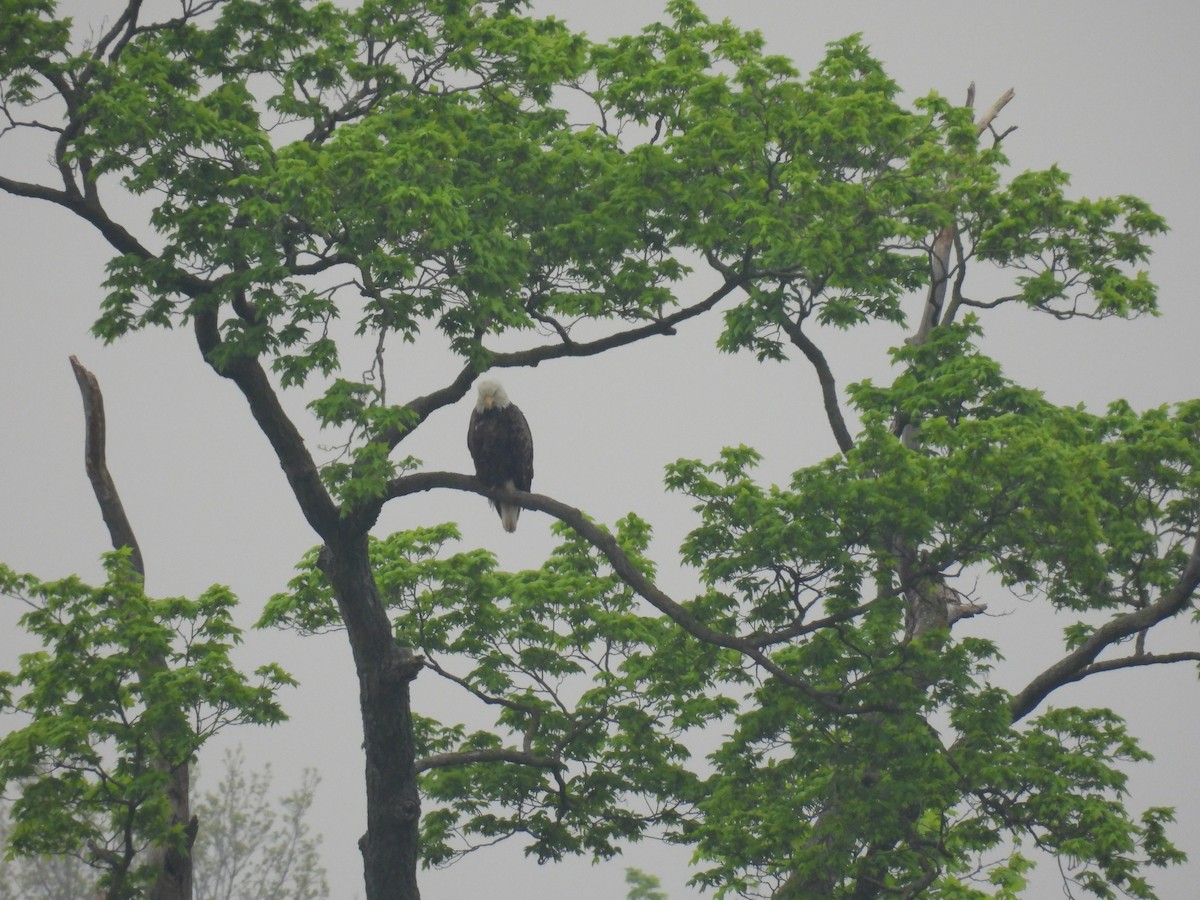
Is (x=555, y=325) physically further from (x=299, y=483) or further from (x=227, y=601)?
(x=227, y=601)

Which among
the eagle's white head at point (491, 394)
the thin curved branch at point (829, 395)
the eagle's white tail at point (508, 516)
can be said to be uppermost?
the thin curved branch at point (829, 395)

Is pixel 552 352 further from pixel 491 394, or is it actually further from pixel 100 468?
pixel 100 468

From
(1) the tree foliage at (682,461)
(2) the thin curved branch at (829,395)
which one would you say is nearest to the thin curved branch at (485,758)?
(1) the tree foliage at (682,461)

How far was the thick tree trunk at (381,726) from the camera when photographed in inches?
402

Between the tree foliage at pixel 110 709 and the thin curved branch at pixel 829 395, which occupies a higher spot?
the thin curved branch at pixel 829 395

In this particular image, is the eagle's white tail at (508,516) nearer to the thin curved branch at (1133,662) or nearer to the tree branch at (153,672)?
the tree branch at (153,672)

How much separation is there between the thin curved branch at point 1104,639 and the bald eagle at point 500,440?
15.8ft

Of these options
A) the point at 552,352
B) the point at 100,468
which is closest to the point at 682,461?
the point at 552,352

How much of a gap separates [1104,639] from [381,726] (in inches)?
253

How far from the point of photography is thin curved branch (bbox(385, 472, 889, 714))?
956cm

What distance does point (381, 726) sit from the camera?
34.3 ft

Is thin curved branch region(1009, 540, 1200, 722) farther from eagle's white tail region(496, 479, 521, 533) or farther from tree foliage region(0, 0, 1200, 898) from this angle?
eagle's white tail region(496, 479, 521, 533)

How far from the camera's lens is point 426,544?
510 inches

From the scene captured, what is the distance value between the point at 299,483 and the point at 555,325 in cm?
245
